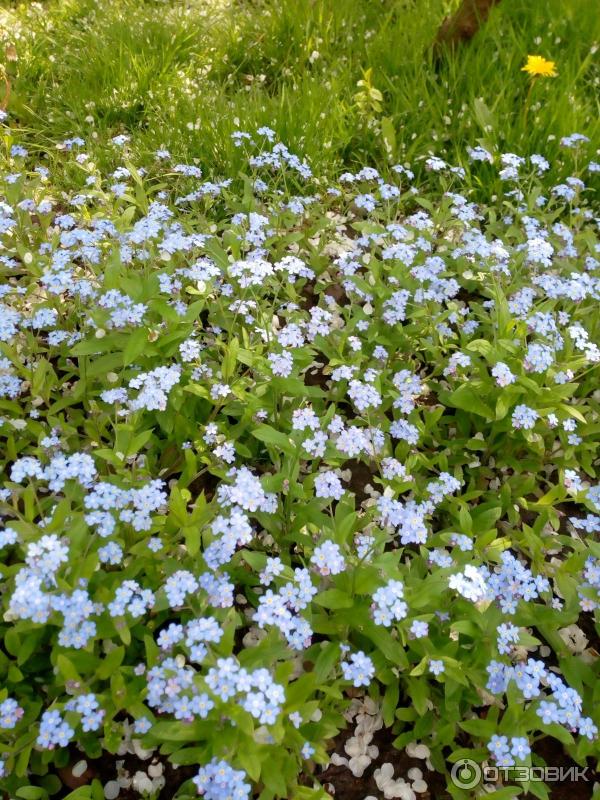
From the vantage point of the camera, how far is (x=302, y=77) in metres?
4.67

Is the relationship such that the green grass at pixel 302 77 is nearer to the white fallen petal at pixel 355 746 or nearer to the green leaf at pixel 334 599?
the green leaf at pixel 334 599

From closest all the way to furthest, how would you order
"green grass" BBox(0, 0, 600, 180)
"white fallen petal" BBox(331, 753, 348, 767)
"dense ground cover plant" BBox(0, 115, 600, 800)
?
"dense ground cover plant" BBox(0, 115, 600, 800), "white fallen petal" BBox(331, 753, 348, 767), "green grass" BBox(0, 0, 600, 180)

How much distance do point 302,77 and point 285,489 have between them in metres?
3.47

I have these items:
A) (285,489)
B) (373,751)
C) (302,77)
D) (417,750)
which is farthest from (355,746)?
(302,77)

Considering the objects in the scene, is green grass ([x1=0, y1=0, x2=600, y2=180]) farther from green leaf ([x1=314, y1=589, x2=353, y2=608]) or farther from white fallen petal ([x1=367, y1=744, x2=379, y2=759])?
white fallen petal ([x1=367, y1=744, x2=379, y2=759])

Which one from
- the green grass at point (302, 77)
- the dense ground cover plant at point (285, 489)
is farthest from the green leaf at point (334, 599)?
the green grass at point (302, 77)

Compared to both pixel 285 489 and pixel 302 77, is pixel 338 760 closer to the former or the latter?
pixel 285 489

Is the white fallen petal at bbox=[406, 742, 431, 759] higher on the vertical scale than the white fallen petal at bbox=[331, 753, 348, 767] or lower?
higher

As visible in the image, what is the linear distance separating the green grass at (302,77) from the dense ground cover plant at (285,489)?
0.43 metres

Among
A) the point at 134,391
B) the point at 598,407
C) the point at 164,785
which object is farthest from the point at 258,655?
the point at 598,407

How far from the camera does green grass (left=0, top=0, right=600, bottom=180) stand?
13.5 ft

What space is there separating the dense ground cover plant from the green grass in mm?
429

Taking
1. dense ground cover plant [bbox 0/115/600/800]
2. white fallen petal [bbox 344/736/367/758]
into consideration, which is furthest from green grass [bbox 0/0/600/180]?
white fallen petal [bbox 344/736/367/758]

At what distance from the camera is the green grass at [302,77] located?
4.11 metres
